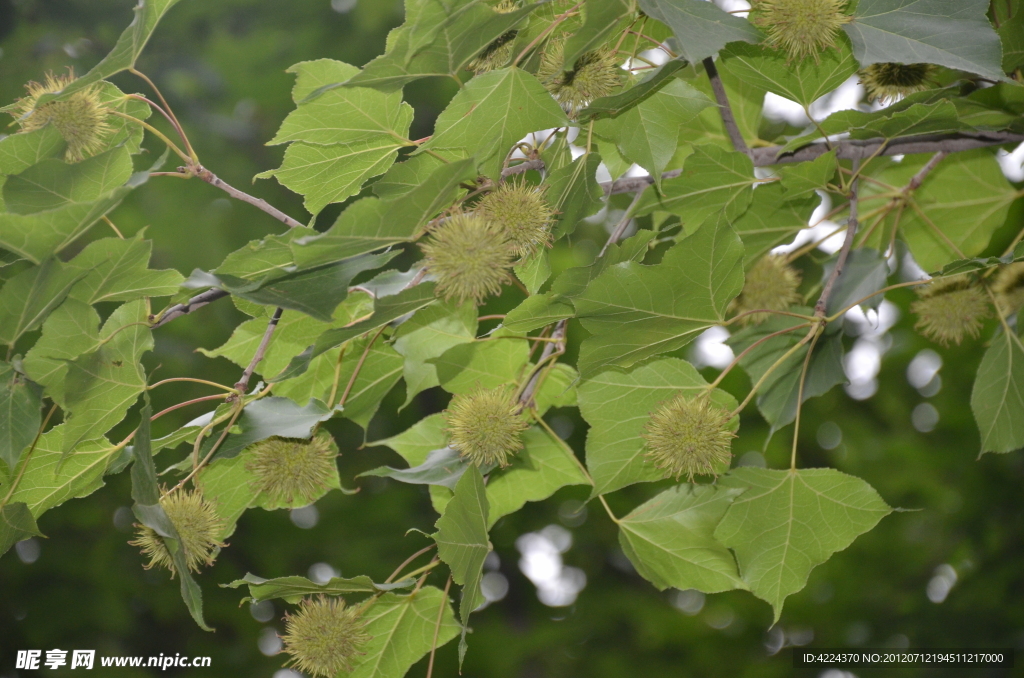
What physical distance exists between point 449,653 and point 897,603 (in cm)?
289

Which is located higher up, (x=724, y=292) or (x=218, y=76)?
(x=724, y=292)

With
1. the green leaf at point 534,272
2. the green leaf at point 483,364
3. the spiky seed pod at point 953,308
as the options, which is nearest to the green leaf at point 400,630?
the green leaf at point 483,364

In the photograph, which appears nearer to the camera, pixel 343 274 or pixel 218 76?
pixel 343 274

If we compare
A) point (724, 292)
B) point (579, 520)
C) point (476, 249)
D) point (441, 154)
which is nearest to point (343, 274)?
point (476, 249)

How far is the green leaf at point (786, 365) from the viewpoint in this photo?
5.85ft

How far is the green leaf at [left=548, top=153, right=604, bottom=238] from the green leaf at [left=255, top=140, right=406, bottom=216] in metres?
0.33

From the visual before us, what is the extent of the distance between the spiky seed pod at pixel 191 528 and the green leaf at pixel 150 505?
149 mm

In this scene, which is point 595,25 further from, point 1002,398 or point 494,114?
point 1002,398

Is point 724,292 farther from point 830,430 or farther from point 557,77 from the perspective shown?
point 830,430

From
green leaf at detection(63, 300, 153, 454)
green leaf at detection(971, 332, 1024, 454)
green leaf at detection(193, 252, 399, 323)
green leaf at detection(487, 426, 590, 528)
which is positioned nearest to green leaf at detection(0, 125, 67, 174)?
green leaf at detection(63, 300, 153, 454)

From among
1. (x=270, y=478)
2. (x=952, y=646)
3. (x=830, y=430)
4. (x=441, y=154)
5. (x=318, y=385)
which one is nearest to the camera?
(x=441, y=154)

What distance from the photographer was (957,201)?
214cm

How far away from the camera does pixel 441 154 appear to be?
56.4 inches

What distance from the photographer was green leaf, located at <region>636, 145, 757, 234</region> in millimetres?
1545
